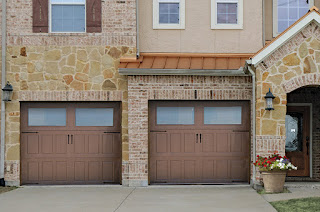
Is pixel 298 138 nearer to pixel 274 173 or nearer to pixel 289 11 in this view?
pixel 274 173

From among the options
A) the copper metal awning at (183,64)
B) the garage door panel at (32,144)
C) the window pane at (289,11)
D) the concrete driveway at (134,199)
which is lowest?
the concrete driveway at (134,199)

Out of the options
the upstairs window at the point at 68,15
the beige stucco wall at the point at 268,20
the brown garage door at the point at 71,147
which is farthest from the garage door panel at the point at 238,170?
the upstairs window at the point at 68,15

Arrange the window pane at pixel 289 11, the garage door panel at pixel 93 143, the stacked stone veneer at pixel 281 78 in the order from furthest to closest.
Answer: the window pane at pixel 289 11 < the garage door panel at pixel 93 143 < the stacked stone veneer at pixel 281 78

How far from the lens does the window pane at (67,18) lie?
14.1m

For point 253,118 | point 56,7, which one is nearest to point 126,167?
point 253,118

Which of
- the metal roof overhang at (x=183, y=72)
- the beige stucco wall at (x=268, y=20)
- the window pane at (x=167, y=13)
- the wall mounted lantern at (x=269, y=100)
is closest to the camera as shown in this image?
the wall mounted lantern at (x=269, y=100)

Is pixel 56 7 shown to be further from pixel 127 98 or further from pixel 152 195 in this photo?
pixel 152 195

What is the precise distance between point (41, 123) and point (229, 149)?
555cm

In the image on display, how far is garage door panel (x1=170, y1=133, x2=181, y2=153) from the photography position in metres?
13.9

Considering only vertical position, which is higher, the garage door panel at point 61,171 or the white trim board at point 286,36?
the white trim board at point 286,36

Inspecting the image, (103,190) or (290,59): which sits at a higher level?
(290,59)

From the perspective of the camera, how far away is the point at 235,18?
47.2 feet

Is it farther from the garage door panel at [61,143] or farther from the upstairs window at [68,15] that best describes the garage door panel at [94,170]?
the upstairs window at [68,15]

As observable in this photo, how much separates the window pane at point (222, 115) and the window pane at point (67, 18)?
443cm
